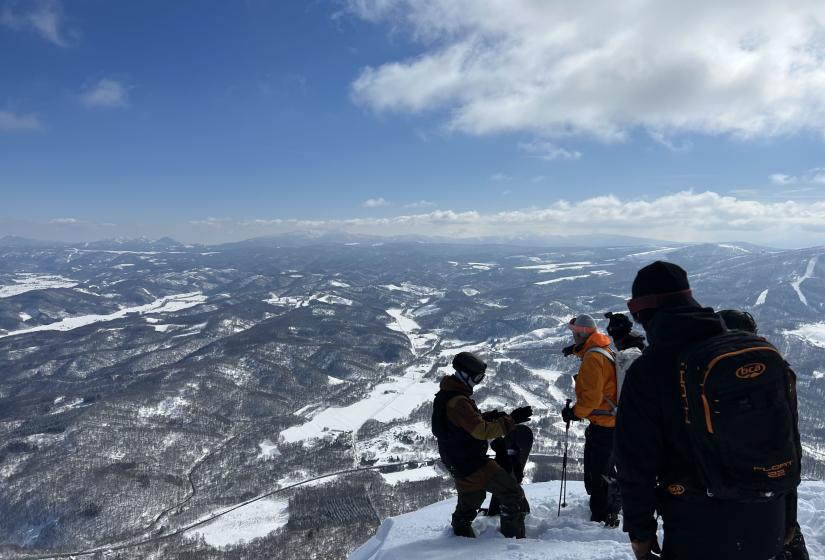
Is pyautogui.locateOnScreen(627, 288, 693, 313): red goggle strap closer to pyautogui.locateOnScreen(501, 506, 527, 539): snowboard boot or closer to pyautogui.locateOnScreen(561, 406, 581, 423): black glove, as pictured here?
pyautogui.locateOnScreen(561, 406, 581, 423): black glove

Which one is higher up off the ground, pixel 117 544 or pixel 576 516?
pixel 576 516

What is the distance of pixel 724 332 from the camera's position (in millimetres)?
3857

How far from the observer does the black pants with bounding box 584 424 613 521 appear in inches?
374

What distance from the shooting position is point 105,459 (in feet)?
432

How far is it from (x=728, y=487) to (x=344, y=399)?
626ft

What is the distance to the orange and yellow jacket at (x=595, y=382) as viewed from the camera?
8664 millimetres

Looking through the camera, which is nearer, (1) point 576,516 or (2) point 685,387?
(2) point 685,387

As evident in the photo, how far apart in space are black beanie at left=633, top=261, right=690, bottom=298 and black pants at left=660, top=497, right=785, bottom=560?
1.96 metres

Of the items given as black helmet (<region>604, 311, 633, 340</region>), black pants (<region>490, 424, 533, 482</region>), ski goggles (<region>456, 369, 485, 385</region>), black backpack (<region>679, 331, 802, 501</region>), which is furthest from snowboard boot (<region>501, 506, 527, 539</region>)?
black backpack (<region>679, 331, 802, 501</region>)

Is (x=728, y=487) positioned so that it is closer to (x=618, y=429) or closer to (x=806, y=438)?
(x=618, y=429)

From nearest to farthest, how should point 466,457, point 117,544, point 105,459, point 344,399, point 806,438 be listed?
point 466,457 < point 117,544 < point 105,459 < point 806,438 < point 344,399

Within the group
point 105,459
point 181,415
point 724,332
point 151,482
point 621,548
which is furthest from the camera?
point 181,415

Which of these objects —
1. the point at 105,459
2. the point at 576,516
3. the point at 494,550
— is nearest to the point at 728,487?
the point at 494,550

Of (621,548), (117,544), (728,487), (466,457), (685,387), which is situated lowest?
(117,544)
